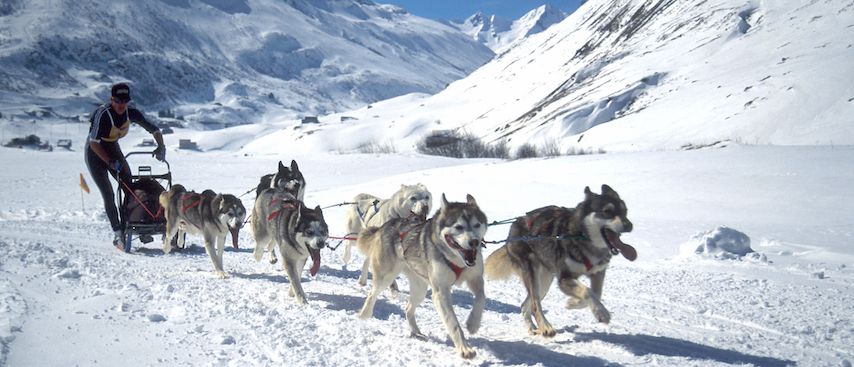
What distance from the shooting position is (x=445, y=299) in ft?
11.0

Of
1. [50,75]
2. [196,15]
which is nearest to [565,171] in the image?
[50,75]

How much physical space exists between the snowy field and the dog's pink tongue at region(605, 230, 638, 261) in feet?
2.21

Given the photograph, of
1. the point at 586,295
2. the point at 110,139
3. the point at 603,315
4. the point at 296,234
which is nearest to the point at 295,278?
the point at 296,234

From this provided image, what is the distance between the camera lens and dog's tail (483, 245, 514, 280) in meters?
4.24

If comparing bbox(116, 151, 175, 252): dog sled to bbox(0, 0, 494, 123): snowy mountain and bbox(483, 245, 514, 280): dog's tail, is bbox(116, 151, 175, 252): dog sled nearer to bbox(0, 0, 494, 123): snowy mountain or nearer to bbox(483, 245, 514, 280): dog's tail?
bbox(483, 245, 514, 280): dog's tail

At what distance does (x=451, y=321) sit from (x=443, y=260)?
418mm

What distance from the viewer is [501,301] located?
16.5 ft

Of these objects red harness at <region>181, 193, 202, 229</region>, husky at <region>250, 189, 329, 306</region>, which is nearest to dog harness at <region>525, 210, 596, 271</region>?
husky at <region>250, 189, 329, 306</region>

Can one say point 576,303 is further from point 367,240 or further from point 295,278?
point 295,278

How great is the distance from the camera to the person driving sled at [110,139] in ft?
20.1

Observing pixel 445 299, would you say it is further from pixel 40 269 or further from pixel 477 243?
pixel 40 269

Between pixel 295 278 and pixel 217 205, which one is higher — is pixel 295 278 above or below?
below

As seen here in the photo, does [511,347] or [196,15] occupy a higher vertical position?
[196,15]

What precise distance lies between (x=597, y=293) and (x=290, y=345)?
2.36 m
